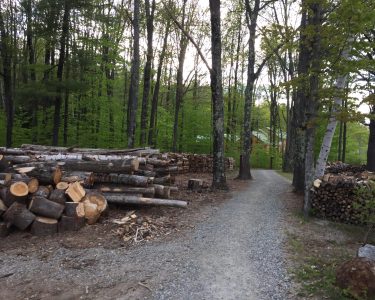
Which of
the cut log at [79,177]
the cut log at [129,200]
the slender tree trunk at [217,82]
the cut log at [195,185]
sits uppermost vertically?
the slender tree trunk at [217,82]

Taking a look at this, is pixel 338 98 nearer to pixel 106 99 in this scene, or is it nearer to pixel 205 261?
pixel 205 261

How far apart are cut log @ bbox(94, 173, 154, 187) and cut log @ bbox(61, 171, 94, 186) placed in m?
0.31

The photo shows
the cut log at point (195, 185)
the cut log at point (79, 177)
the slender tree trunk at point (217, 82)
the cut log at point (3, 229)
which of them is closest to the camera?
the cut log at point (3, 229)

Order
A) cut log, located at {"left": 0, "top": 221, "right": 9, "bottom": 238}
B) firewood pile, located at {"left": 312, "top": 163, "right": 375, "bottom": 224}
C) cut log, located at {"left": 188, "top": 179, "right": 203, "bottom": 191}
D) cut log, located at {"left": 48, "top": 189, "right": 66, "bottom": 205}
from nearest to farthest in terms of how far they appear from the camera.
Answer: cut log, located at {"left": 0, "top": 221, "right": 9, "bottom": 238} → cut log, located at {"left": 48, "top": 189, "right": 66, "bottom": 205} → firewood pile, located at {"left": 312, "top": 163, "right": 375, "bottom": 224} → cut log, located at {"left": 188, "top": 179, "right": 203, "bottom": 191}

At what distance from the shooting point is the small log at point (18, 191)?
733cm

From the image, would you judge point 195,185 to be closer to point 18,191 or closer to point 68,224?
point 68,224

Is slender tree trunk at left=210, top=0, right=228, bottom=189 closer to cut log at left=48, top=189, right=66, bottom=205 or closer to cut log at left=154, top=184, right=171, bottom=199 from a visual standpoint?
cut log at left=154, top=184, right=171, bottom=199

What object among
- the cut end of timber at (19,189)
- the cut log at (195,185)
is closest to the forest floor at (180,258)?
the cut end of timber at (19,189)

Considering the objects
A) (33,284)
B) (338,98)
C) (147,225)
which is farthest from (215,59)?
(33,284)

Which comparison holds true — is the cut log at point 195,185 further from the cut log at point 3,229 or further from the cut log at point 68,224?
the cut log at point 3,229

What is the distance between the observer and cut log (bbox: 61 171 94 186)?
26.7 feet

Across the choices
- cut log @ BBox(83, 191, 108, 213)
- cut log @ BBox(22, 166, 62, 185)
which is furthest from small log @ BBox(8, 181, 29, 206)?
cut log @ BBox(83, 191, 108, 213)

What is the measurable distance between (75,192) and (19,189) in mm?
1163

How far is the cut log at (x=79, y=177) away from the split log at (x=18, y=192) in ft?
3.02
